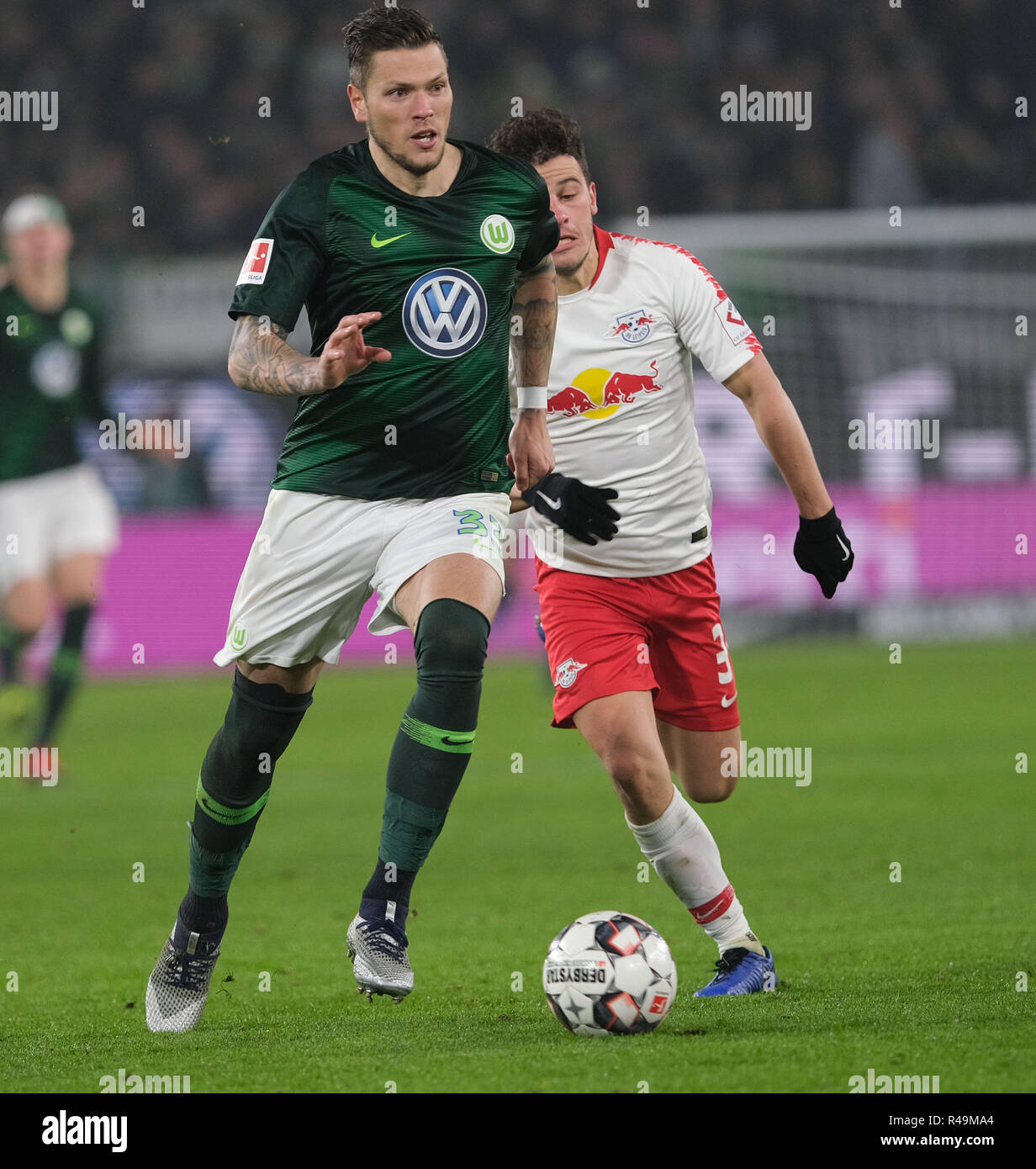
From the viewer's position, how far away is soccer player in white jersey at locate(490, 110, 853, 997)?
15.0ft

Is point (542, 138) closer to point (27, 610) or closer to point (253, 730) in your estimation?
point (253, 730)

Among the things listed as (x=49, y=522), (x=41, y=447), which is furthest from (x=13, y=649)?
(x=41, y=447)

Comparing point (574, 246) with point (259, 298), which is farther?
point (574, 246)

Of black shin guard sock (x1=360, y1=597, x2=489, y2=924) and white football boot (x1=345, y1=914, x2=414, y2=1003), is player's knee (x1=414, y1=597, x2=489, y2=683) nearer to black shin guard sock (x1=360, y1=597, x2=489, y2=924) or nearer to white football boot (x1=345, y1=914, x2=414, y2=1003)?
black shin guard sock (x1=360, y1=597, x2=489, y2=924)

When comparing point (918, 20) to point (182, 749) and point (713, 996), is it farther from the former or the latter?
point (713, 996)

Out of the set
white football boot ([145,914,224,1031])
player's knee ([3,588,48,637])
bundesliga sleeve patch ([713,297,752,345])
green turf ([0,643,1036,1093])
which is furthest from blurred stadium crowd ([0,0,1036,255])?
white football boot ([145,914,224,1031])

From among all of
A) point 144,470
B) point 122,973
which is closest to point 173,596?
point 144,470

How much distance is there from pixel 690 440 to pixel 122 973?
2236mm

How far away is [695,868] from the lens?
4.52 metres

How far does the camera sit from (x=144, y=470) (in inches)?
629

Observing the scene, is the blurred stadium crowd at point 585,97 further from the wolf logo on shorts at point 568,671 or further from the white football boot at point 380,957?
the white football boot at point 380,957

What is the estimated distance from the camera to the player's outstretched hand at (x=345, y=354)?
366 centimetres

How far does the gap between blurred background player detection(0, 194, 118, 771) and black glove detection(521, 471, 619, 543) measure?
5843mm

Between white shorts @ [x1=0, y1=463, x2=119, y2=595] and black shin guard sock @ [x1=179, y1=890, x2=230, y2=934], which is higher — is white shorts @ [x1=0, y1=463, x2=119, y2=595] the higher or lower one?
the higher one
